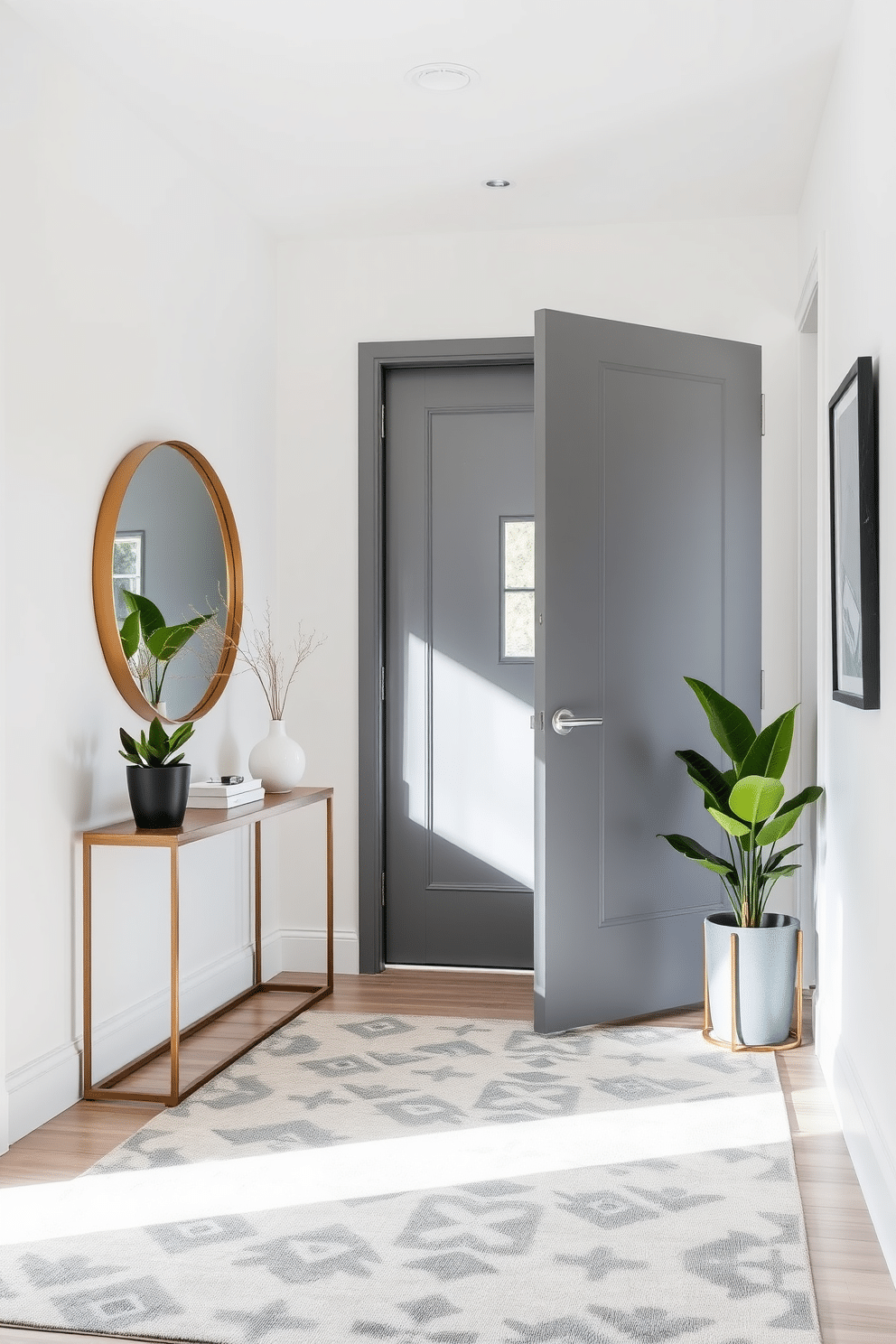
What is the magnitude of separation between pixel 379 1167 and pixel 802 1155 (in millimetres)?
947

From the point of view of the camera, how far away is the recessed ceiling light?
10.5ft

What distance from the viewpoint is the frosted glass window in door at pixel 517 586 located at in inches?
177

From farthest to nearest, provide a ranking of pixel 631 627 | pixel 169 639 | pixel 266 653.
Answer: pixel 266 653 < pixel 631 627 < pixel 169 639

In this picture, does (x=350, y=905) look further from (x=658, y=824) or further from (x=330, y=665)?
(x=658, y=824)

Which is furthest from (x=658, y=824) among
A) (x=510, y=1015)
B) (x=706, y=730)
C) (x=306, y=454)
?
(x=306, y=454)

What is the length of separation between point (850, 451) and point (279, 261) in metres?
2.58

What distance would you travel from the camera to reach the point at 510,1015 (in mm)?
3902

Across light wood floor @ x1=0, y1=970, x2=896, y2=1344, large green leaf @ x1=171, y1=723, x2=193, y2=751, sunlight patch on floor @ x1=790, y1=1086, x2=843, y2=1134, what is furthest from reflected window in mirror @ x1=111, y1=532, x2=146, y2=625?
sunlight patch on floor @ x1=790, y1=1086, x2=843, y2=1134

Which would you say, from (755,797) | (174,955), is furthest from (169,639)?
(755,797)

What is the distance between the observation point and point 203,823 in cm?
326

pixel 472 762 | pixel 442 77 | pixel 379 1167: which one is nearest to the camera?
pixel 379 1167

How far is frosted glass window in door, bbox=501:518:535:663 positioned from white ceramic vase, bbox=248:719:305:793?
Answer: 963 millimetres

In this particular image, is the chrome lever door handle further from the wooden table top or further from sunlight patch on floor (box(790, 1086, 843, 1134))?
sunlight patch on floor (box(790, 1086, 843, 1134))

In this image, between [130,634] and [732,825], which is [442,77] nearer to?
[130,634]
